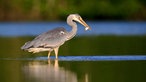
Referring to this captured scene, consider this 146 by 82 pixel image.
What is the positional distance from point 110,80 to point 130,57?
15.0 feet

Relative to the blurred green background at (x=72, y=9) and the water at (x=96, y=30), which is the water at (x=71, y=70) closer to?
the water at (x=96, y=30)

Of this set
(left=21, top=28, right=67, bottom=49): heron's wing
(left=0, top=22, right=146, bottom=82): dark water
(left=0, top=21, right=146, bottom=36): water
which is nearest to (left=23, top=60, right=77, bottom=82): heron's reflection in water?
(left=0, top=22, right=146, bottom=82): dark water

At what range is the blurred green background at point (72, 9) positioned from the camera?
56656mm

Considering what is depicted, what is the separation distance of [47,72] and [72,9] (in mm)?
42792

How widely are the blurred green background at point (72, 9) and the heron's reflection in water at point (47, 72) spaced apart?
38.4 m

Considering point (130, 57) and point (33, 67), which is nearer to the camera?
point (33, 67)

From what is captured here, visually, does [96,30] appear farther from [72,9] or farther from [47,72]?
[47,72]

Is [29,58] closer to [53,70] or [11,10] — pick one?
A: [53,70]

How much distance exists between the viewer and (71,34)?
18.2 metres

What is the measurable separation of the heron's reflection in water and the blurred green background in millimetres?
38384

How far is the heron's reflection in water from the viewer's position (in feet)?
46.2

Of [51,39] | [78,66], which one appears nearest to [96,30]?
[51,39]

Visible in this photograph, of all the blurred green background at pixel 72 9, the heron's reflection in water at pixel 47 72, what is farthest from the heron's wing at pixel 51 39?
the blurred green background at pixel 72 9

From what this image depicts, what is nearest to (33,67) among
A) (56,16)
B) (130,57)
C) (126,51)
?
(130,57)
